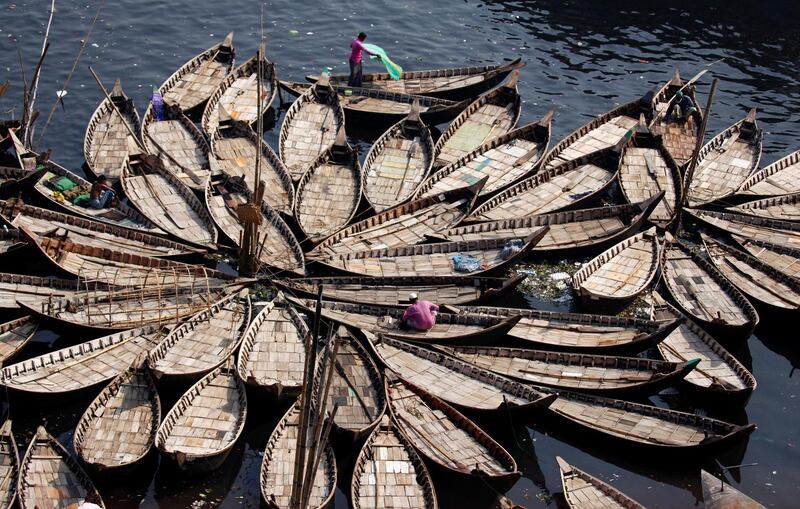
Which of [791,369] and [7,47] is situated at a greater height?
[7,47]

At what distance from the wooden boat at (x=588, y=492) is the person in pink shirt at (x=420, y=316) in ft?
16.9

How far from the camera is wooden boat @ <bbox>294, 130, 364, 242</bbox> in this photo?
28.4 meters

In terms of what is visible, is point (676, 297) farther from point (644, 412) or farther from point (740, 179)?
point (740, 179)

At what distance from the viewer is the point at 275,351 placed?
23.8 meters

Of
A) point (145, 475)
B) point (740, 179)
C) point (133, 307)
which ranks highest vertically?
point (740, 179)

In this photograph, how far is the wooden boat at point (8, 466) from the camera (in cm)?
1933

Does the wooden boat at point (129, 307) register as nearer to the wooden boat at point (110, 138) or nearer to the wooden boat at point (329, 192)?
the wooden boat at point (329, 192)

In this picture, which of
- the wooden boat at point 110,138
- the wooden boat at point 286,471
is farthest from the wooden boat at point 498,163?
the wooden boat at point 286,471

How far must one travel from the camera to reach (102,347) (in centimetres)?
2333

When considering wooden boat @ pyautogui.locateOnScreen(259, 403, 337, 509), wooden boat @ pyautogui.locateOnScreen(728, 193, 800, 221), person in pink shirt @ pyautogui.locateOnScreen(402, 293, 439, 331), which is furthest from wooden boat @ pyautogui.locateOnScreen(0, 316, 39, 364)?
wooden boat @ pyautogui.locateOnScreen(728, 193, 800, 221)

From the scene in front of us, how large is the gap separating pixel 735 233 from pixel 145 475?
62.8ft

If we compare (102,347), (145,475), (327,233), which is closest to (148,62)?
(327,233)

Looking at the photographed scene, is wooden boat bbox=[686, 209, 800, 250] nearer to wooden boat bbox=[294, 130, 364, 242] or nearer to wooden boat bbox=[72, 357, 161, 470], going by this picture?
wooden boat bbox=[294, 130, 364, 242]

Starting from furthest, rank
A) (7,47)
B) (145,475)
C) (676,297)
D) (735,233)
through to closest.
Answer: (7,47), (735,233), (676,297), (145,475)
